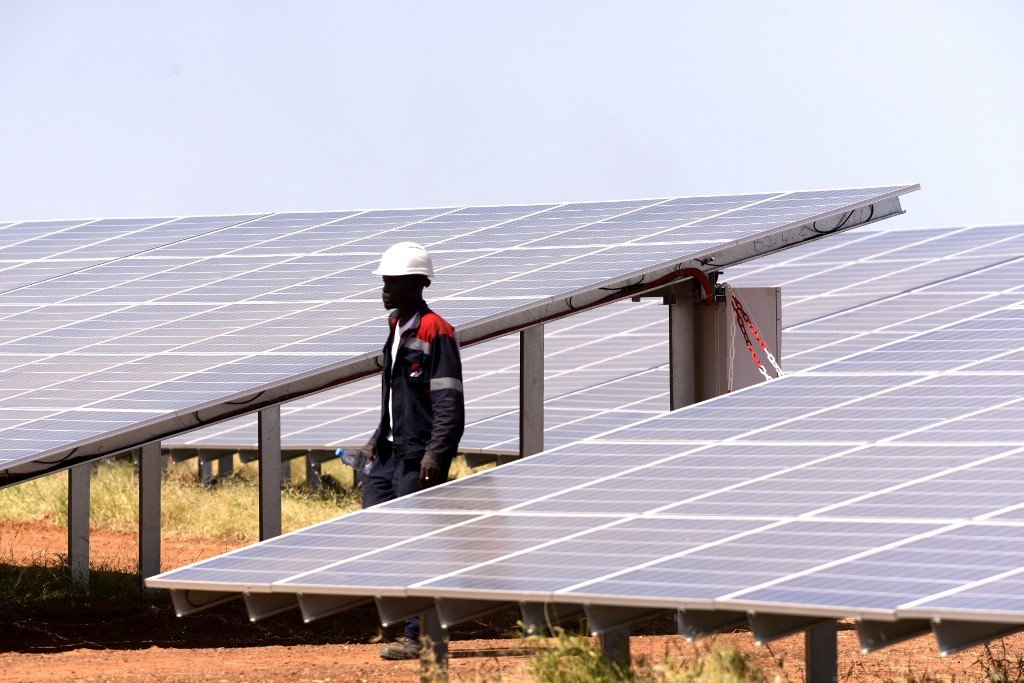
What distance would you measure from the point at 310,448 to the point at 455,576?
15.4m

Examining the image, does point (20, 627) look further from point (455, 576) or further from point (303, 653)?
point (455, 576)

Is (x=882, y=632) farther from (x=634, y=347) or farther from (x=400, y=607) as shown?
(x=634, y=347)

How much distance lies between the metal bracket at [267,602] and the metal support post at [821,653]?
2463 mm

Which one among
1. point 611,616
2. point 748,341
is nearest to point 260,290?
point 748,341

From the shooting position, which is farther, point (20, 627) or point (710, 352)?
point (710, 352)

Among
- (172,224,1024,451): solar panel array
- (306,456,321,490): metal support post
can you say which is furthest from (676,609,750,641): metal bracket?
(306,456,321,490): metal support post

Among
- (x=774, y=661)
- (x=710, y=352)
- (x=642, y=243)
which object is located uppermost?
(x=642, y=243)

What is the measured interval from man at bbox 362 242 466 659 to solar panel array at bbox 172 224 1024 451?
8.94 m

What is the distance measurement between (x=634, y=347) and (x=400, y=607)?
53.9 feet

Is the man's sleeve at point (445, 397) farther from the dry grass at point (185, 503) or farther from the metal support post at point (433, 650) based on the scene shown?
the dry grass at point (185, 503)

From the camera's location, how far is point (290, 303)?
14875 mm

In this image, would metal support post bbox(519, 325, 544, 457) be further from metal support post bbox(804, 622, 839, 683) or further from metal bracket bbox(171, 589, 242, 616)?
metal support post bbox(804, 622, 839, 683)

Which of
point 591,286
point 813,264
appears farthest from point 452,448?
point 813,264

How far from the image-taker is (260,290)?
15531 mm
